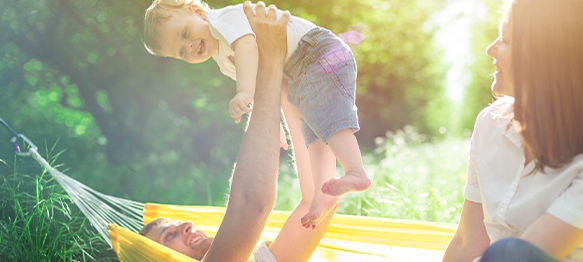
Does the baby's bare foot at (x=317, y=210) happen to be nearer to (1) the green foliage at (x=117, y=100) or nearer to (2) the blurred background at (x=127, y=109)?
(2) the blurred background at (x=127, y=109)

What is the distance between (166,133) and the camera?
14.9ft

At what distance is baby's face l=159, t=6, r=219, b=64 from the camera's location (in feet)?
4.66

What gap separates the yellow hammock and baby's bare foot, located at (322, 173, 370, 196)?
0.70m

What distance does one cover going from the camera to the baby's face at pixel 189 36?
1420 mm

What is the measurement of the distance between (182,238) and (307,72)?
992mm

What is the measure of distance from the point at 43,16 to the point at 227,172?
2556mm

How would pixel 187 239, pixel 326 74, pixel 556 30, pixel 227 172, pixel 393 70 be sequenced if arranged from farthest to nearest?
pixel 393 70 < pixel 227 172 < pixel 187 239 < pixel 326 74 < pixel 556 30

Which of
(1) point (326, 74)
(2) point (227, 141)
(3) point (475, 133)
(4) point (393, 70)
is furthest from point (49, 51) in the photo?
(4) point (393, 70)

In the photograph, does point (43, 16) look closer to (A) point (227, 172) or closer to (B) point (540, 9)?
(A) point (227, 172)

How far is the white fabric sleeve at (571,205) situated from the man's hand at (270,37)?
790 mm

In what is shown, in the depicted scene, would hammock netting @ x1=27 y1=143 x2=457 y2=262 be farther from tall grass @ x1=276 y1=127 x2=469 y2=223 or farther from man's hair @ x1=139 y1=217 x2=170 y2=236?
tall grass @ x1=276 y1=127 x2=469 y2=223

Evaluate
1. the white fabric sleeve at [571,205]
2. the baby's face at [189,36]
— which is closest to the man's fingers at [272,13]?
the baby's face at [189,36]

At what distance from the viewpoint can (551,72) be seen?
0.77 m

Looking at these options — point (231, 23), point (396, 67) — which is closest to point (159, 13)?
point (231, 23)
